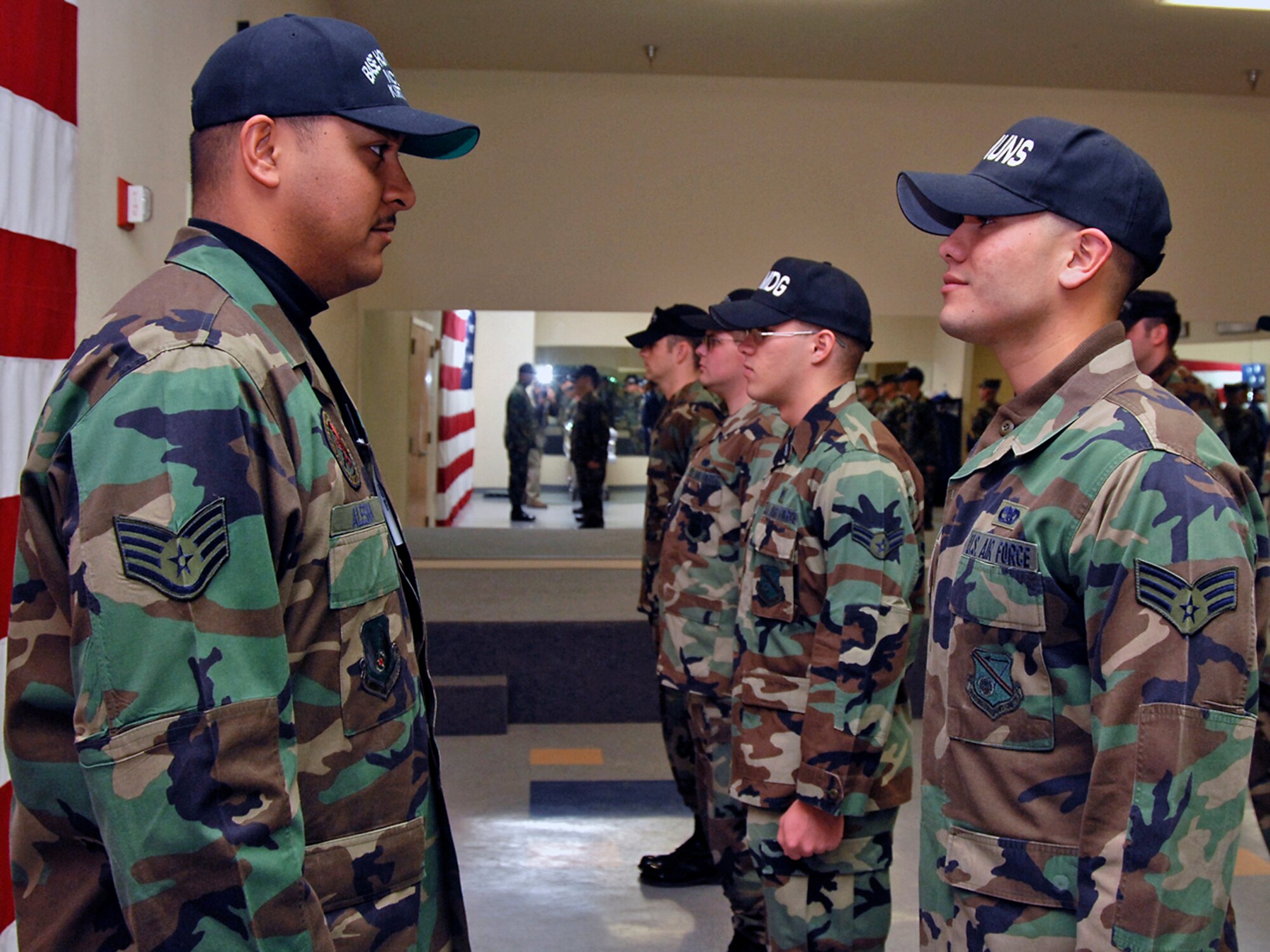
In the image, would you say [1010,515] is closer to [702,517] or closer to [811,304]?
[811,304]

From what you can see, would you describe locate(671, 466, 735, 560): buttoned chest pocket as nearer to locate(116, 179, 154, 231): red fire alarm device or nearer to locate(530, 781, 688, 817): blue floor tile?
locate(530, 781, 688, 817): blue floor tile

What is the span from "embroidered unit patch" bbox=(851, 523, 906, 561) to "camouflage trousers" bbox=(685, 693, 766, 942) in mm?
789

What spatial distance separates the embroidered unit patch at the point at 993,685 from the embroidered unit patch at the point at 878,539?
0.77m

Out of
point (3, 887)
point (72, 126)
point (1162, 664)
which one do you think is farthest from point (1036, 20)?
point (3, 887)

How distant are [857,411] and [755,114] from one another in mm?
4944

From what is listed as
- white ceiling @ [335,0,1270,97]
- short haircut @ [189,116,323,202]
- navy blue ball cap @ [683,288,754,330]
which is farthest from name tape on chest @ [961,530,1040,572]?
white ceiling @ [335,0,1270,97]

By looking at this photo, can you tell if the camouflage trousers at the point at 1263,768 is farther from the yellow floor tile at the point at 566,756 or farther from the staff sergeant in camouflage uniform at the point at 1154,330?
the yellow floor tile at the point at 566,756

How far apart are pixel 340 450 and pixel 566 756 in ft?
11.6

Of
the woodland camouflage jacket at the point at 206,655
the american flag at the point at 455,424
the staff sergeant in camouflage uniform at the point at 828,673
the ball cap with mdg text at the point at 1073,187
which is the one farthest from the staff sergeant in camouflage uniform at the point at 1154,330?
the american flag at the point at 455,424

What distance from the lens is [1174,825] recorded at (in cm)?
105

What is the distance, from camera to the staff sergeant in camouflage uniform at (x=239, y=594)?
2.85 feet

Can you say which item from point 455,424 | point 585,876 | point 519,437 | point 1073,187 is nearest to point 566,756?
point 585,876

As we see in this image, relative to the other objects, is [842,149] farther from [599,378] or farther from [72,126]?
[72,126]

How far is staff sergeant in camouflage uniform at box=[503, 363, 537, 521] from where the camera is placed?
691cm
